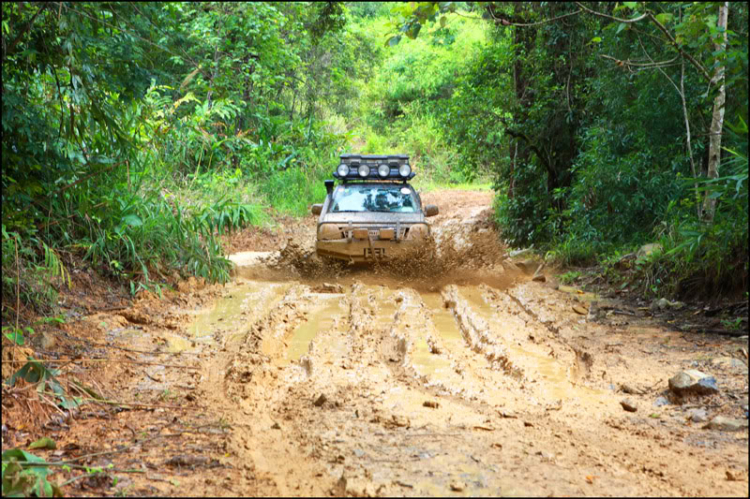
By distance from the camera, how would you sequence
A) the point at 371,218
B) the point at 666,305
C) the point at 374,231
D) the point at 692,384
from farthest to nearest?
the point at 371,218 → the point at 374,231 → the point at 666,305 → the point at 692,384

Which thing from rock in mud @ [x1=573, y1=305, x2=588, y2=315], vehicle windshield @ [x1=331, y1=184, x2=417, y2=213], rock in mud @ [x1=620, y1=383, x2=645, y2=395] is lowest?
rock in mud @ [x1=573, y1=305, x2=588, y2=315]

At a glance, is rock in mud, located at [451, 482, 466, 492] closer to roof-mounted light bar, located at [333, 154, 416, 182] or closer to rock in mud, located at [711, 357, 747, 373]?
rock in mud, located at [711, 357, 747, 373]

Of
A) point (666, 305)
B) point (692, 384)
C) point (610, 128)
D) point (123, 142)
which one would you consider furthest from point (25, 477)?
point (610, 128)

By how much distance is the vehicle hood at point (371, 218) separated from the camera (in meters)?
9.94

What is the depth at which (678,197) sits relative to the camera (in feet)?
30.1

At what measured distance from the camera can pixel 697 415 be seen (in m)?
4.38

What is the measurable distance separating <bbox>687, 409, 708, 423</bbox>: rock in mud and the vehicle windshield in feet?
20.8

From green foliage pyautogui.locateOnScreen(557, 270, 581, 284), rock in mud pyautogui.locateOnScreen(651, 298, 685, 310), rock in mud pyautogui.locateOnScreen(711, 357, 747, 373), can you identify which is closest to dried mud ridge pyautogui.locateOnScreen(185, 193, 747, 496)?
rock in mud pyautogui.locateOnScreen(711, 357, 747, 373)

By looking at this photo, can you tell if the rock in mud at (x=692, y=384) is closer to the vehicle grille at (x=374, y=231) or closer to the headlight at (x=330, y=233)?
the vehicle grille at (x=374, y=231)

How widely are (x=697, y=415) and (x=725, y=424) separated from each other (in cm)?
26

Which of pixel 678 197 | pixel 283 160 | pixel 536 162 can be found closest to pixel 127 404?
pixel 678 197

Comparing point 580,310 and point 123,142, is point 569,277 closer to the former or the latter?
point 580,310

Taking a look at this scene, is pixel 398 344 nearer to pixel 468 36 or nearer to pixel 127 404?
pixel 127 404

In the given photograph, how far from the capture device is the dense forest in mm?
5406
